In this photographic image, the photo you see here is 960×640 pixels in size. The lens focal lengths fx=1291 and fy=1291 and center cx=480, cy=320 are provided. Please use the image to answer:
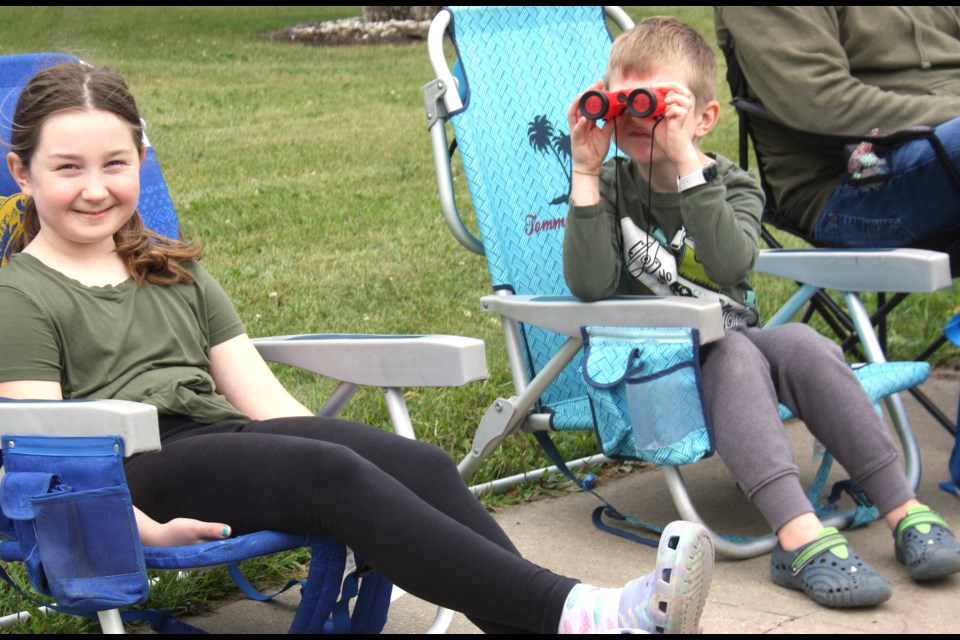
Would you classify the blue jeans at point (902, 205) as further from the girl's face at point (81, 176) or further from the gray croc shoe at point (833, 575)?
the girl's face at point (81, 176)

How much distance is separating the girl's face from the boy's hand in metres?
1.00

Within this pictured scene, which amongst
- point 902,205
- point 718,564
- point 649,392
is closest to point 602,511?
point 718,564

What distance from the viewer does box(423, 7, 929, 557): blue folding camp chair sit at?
125 inches

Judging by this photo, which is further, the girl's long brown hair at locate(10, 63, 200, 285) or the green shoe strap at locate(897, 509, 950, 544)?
the green shoe strap at locate(897, 509, 950, 544)

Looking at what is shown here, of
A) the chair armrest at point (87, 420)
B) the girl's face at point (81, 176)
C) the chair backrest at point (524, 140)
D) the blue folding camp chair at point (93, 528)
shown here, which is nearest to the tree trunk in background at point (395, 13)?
the chair backrest at point (524, 140)

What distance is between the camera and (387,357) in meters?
2.80

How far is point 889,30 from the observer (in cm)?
413

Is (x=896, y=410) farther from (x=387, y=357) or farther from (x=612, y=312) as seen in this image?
(x=387, y=357)

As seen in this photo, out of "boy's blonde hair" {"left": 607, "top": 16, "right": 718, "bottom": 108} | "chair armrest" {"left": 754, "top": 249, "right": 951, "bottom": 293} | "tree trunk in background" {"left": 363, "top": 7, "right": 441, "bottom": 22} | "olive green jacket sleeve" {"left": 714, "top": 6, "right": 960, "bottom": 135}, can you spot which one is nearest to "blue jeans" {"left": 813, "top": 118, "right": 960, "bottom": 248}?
"olive green jacket sleeve" {"left": 714, "top": 6, "right": 960, "bottom": 135}

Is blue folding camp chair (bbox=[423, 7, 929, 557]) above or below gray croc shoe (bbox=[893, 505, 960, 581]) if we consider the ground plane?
above

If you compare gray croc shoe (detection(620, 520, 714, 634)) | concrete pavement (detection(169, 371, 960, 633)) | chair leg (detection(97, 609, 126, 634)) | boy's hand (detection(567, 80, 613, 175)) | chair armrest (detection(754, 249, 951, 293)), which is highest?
boy's hand (detection(567, 80, 613, 175))

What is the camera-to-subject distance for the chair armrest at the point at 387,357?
272 cm

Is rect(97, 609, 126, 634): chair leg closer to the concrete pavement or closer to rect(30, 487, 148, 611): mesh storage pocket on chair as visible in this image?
rect(30, 487, 148, 611): mesh storage pocket on chair

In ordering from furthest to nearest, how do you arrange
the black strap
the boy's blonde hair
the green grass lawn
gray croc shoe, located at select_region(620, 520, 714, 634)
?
the green grass lawn < the black strap < the boy's blonde hair < gray croc shoe, located at select_region(620, 520, 714, 634)
